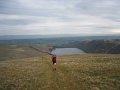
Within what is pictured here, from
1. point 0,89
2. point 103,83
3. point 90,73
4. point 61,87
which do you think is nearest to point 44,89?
point 61,87

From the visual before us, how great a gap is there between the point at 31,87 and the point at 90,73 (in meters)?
10.7

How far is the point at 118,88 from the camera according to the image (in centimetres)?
2348

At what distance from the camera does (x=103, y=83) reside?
26.1 meters

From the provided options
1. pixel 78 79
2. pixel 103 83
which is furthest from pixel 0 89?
pixel 103 83

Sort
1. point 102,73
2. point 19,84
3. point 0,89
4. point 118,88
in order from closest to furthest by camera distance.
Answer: point 118,88, point 0,89, point 19,84, point 102,73

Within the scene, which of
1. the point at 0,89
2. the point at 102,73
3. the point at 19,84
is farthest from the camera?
the point at 102,73

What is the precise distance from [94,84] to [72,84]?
2469 millimetres

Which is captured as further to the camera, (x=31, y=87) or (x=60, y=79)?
(x=60, y=79)

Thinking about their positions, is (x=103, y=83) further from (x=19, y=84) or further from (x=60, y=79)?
(x=19, y=84)

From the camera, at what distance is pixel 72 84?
25219mm

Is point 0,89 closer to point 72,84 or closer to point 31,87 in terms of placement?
point 31,87

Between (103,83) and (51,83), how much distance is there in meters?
5.71

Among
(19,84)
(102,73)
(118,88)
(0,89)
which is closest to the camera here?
(118,88)

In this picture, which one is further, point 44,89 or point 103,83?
point 103,83
